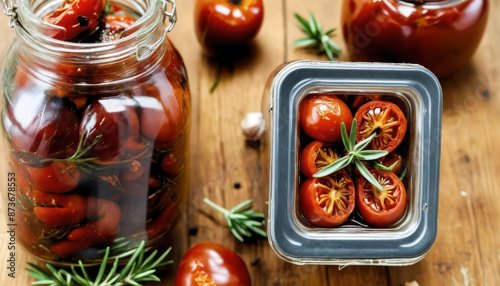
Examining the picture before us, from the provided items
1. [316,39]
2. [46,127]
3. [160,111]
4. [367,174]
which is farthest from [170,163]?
[316,39]

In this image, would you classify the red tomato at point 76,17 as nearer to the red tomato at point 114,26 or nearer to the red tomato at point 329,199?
the red tomato at point 114,26

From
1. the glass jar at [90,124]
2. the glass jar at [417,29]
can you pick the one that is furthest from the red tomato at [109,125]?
the glass jar at [417,29]

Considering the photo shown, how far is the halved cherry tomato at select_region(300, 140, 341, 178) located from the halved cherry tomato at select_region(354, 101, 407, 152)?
5cm

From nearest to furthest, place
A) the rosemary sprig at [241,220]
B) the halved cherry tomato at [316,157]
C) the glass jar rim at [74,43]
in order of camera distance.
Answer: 1. the glass jar rim at [74,43]
2. the halved cherry tomato at [316,157]
3. the rosemary sprig at [241,220]

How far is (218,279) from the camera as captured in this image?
1083mm

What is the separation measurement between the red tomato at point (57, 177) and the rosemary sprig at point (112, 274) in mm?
143

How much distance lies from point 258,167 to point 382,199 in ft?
1.11

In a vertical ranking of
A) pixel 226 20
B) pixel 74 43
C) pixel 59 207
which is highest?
pixel 226 20

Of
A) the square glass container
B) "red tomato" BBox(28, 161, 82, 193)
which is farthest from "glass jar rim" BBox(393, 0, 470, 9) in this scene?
"red tomato" BBox(28, 161, 82, 193)

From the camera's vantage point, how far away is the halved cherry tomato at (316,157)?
101 cm

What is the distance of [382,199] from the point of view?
3.32 ft

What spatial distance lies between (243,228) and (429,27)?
0.50 meters

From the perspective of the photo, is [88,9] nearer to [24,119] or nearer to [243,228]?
[24,119]

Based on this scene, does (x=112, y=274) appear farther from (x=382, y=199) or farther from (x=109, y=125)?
(x=382, y=199)
